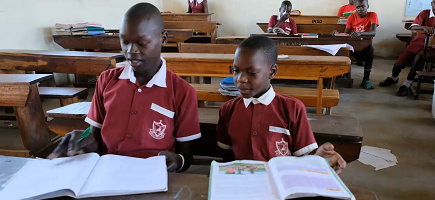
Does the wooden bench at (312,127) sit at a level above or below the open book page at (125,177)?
below

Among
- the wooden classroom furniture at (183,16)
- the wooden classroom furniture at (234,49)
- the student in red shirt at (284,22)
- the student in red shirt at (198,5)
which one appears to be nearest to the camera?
the wooden classroom furniture at (234,49)

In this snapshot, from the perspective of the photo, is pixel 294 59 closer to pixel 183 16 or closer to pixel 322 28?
pixel 322 28

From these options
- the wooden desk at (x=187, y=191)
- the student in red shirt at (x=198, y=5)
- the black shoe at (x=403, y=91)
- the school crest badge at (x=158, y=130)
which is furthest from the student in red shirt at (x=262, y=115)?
the student in red shirt at (x=198, y=5)

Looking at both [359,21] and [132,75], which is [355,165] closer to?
[132,75]

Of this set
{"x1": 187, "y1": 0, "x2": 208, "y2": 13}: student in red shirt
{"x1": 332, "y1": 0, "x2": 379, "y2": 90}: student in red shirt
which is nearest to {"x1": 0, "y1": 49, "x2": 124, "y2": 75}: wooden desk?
{"x1": 332, "y1": 0, "x2": 379, "y2": 90}: student in red shirt

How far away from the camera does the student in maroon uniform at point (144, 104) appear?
1108mm

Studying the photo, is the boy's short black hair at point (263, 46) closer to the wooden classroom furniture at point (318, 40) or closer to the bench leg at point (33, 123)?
the bench leg at point (33, 123)

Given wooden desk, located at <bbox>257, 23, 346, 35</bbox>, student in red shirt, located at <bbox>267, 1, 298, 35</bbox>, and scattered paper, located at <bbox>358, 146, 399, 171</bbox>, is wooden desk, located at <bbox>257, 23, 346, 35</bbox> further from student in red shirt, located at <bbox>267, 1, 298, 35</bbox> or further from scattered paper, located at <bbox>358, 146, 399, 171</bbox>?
scattered paper, located at <bbox>358, 146, 399, 171</bbox>

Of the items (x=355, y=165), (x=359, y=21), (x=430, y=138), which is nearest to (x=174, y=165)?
(x=355, y=165)

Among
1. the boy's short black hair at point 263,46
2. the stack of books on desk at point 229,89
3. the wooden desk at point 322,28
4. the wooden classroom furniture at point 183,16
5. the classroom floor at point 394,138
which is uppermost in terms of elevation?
the wooden classroom furniture at point 183,16

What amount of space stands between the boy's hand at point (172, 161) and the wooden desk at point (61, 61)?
1881 mm

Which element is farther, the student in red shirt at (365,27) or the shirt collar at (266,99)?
the student in red shirt at (365,27)

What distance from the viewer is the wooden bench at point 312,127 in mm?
1334

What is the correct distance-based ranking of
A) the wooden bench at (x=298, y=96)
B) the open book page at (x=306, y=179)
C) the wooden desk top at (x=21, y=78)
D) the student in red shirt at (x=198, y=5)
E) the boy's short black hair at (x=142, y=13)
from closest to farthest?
the open book page at (x=306, y=179)
the boy's short black hair at (x=142, y=13)
the wooden desk top at (x=21, y=78)
the wooden bench at (x=298, y=96)
the student in red shirt at (x=198, y=5)
